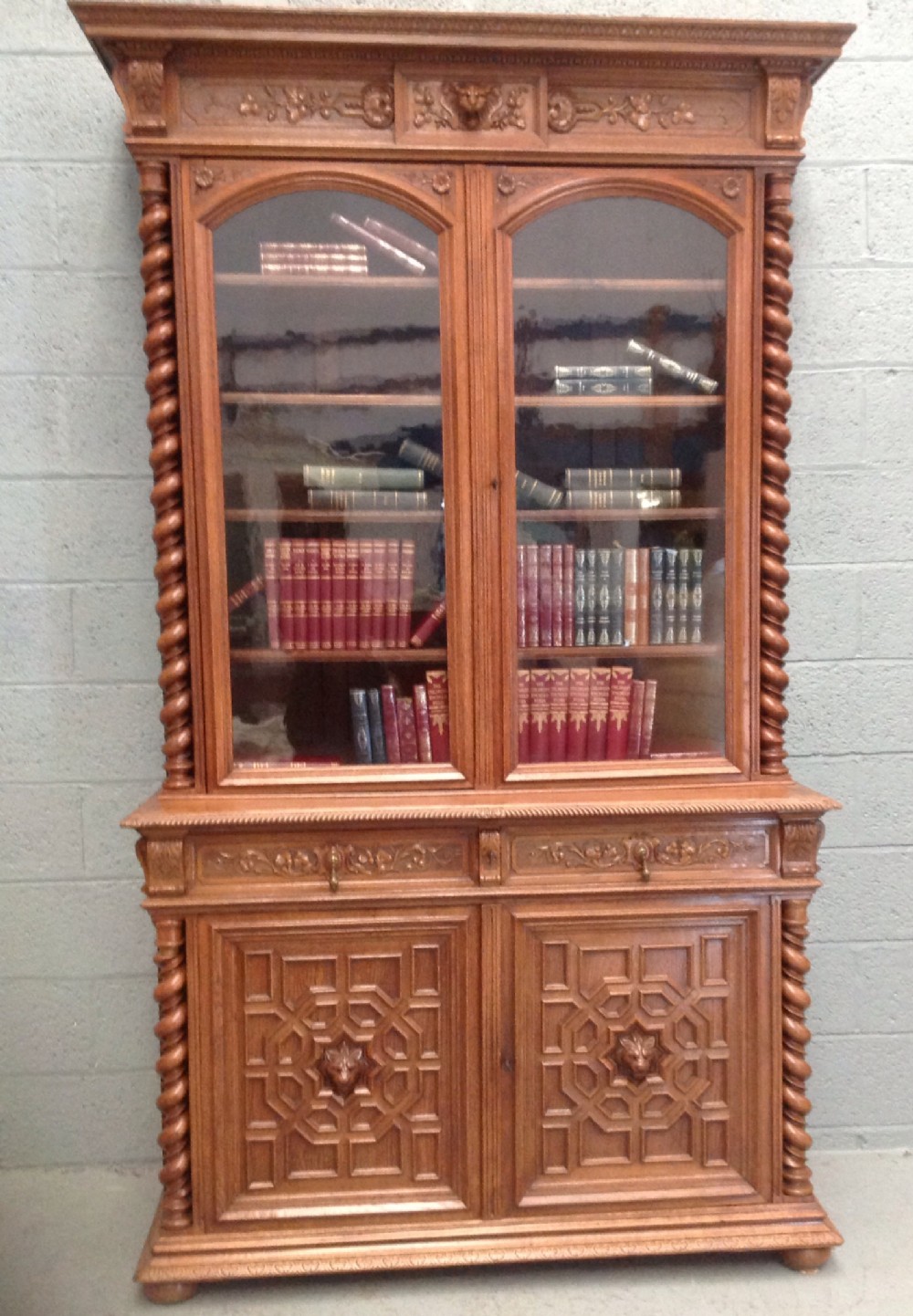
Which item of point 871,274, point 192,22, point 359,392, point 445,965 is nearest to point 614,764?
point 445,965

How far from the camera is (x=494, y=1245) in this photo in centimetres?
174

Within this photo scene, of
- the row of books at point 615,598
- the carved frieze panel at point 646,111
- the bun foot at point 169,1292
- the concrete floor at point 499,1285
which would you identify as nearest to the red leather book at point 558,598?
the row of books at point 615,598

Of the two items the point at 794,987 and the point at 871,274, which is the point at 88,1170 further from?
the point at 871,274

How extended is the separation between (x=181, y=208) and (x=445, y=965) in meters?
1.49

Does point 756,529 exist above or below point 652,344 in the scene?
below

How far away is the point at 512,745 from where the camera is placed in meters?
1.75

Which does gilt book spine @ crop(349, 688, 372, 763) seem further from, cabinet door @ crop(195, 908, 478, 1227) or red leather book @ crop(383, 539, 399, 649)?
cabinet door @ crop(195, 908, 478, 1227)

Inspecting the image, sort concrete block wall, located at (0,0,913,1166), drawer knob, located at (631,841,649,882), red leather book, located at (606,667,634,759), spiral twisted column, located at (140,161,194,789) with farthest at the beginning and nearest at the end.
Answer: concrete block wall, located at (0,0,913,1166) → red leather book, located at (606,667,634,759) → drawer knob, located at (631,841,649,882) → spiral twisted column, located at (140,161,194,789)

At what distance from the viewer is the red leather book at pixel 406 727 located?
180 cm

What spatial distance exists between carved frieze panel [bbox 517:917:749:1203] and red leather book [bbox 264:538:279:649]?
0.79 metres

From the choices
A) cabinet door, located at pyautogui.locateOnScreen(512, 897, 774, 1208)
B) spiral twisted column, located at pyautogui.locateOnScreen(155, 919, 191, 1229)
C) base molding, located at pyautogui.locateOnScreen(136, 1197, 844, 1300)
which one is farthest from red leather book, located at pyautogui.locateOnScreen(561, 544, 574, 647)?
base molding, located at pyautogui.locateOnScreen(136, 1197, 844, 1300)

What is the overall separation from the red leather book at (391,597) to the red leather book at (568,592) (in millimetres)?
333

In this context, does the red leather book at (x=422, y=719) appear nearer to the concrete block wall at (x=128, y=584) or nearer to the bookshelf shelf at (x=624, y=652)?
the bookshelf shelf at (x=624, y=652)

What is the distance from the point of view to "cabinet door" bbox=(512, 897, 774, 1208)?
69.3 inches
